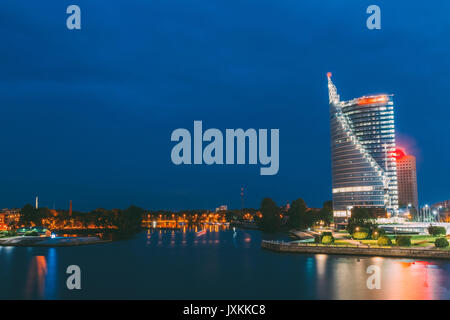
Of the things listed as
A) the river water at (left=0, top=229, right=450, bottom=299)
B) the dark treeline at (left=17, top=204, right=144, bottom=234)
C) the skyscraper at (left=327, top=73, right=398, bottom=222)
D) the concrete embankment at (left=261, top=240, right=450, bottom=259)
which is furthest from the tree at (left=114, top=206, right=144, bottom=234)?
the concrete embankment at (left=261, top=240, right=450, bottom=259)

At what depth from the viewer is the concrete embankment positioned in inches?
2352

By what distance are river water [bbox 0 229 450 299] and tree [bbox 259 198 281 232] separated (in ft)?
283

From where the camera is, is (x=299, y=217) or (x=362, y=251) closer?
(x=362, y=251)

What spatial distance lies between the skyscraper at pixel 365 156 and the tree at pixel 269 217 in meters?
23.0

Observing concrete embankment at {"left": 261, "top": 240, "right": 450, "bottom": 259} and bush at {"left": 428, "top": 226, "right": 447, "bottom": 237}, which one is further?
bush at {"left": 428, "top": 226, "right": 447, "bottom": 237}

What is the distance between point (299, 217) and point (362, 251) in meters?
78.0

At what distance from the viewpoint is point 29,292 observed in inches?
1748

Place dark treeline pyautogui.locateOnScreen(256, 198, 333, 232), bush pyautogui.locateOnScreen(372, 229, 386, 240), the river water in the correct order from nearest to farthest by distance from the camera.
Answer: the river water → bush pyautogui.locateOnScreen(372, 229, 386, 240) → dark treeline pyautogui.locateOnScreen(256, 198, 333, 232)

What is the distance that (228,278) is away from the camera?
50938mm

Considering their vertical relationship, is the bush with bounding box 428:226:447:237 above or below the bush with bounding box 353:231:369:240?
above

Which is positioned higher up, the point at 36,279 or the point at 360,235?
the point at 360,235

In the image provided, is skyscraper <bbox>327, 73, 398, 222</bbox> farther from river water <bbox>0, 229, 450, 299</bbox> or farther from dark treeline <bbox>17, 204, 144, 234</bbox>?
river water <bbox>0, 229, 450, 299</bbox>

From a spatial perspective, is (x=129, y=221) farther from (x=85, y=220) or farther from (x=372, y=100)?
(x=372, y=100)

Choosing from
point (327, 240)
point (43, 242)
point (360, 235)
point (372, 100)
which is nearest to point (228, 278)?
point (327, 240)
